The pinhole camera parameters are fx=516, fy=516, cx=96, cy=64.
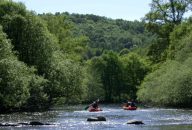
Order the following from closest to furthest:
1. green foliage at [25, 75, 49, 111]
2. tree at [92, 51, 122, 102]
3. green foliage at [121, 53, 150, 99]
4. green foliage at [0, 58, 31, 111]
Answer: green foliage at [0, 58, 31, 111] < green foliage at [25, 75, 49, 111] < tree at [92, 51, 122, 102] < green foliage at [121, 53, 150, 99]

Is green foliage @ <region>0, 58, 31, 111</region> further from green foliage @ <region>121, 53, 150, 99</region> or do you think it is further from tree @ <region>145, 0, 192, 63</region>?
green foliage @ <region>121, 53, 150, 99</region>

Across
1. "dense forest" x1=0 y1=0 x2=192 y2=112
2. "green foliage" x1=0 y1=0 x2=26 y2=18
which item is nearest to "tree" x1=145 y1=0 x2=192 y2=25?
"dense forest" x1=0 y1=0 x2=192 y2=112

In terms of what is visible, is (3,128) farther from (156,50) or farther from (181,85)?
(156,50)

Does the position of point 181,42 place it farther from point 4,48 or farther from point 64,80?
point 4,48

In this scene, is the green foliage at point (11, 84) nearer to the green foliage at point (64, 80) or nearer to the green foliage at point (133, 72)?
the green foliage at point (64, 80)

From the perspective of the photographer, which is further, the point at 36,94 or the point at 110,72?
the point at 110,72

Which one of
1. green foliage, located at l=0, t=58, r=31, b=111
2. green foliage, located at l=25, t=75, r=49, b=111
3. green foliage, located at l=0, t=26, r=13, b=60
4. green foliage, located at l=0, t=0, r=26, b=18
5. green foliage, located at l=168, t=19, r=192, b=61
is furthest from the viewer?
green foliage, located at l=168, t=19, r=192, b=61

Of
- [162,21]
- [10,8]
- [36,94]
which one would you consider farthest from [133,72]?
[36,94]

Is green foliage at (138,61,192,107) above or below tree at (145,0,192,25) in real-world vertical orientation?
below

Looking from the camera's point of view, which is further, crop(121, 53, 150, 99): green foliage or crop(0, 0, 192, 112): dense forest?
crop(121, 53, 150, 99): green foliage

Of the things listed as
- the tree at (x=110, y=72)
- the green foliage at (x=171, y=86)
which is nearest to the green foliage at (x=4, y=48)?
the green foliage at (x=171, y=86)

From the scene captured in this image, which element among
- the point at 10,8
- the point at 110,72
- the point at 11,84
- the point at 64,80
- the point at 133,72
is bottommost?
the point at 11,84

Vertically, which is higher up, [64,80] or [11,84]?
[64,80]

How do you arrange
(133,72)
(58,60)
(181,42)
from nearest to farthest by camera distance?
(58,60)
(181,42)
(133,72)
